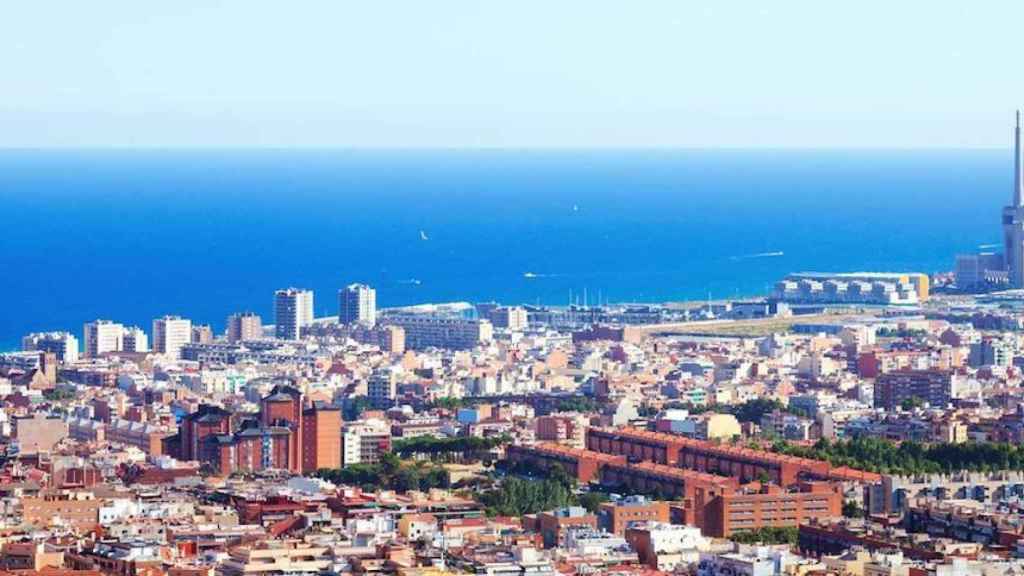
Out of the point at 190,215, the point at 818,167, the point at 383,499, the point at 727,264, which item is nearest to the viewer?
the point at 383,499

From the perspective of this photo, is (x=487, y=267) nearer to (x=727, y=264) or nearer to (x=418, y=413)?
(x=727, y=264)

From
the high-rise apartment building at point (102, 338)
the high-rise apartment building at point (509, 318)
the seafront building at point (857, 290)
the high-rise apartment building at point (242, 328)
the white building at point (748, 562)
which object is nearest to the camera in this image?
the white building at point (748, 562)

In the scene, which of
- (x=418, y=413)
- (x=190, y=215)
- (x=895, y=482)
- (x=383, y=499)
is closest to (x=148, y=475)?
(x=383, y=499)

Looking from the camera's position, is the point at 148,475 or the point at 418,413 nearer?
the point at 148,475

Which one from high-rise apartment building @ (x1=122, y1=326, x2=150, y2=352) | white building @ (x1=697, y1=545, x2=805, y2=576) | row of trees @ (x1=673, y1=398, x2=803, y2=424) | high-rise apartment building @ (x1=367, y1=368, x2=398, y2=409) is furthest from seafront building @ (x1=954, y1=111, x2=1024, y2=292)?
white building @ (x1=697, y1=545, x2=805, y2=576)

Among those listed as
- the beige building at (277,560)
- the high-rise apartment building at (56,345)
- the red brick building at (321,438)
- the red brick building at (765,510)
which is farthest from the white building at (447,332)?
the beige building at (277,560)

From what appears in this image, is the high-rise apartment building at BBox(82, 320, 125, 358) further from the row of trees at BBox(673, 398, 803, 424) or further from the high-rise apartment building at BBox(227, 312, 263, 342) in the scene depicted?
the row of trees at BBox(673, 398, 803, 424)

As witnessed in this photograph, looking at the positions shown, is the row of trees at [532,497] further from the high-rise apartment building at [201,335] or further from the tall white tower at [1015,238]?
the tall white tower at [1015,238]

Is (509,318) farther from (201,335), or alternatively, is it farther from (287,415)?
(287,415)
